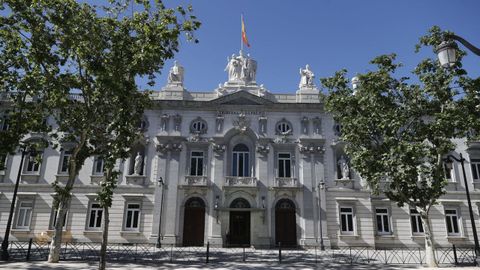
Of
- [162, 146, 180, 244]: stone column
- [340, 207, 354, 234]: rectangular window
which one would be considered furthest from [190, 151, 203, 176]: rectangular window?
[340, 207, 354, 234]: rectangular window

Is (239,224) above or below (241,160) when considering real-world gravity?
Result: below

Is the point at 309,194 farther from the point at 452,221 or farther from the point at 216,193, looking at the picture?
the point at 452,221

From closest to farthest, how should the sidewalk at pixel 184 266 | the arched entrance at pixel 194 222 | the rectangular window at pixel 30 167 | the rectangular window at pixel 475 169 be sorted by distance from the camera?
the sidewalk at pixel 184 266 < the arched entrance at pixel 194 222 < the rectangular window at pixel 30 167 < the rectangular window at pixel 475 169

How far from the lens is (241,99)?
2909cm

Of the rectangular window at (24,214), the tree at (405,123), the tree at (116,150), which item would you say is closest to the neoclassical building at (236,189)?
the rectangular window at (24,214)

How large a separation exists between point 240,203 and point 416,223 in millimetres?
13990

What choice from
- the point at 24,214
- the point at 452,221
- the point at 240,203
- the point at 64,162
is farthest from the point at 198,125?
the point at 452,221

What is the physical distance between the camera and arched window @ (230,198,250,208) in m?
27.1

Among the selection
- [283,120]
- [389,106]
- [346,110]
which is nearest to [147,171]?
[283,120]

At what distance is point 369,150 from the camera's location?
18312 mm

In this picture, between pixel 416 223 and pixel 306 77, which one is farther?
pixel 306 77

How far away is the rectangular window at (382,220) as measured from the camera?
26.9 metres

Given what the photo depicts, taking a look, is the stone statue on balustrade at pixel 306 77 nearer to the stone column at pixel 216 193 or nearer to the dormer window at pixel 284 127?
the dormer window at pixel 284 127

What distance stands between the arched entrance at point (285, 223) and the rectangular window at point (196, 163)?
693cm
